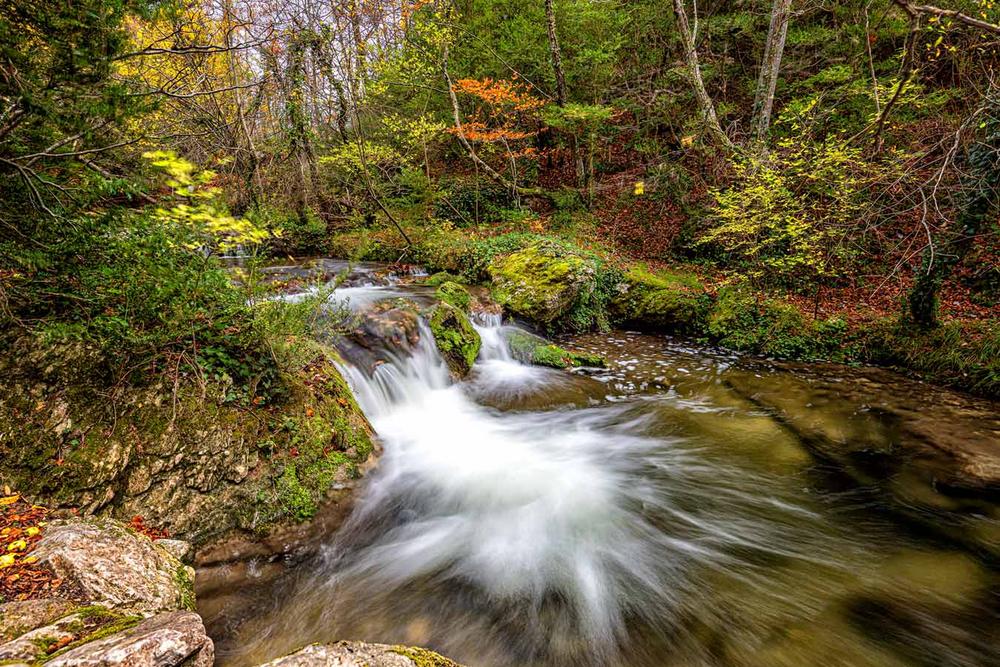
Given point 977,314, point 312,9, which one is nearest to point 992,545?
point 977,314

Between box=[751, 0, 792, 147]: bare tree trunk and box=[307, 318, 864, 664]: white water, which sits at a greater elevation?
box=[751, 0, 792, 147]: bare tree trunk

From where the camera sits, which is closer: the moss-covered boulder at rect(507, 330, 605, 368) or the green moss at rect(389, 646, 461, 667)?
the green moss at rect(389, 646, 461, 667)

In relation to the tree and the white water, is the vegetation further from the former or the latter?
the white water

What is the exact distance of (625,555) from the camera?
387cm

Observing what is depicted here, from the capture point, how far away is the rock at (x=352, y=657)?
1777 millimetres

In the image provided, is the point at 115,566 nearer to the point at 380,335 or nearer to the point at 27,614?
the point at 27,614

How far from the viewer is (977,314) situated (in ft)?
22.7

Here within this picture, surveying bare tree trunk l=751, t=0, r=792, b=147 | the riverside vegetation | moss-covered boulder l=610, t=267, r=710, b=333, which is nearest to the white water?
the riverside vegetation

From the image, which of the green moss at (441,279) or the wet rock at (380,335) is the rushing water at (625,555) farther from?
the green moss at (441,279)

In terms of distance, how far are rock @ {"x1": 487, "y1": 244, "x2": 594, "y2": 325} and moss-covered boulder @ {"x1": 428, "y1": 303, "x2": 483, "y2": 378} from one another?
1613 mm

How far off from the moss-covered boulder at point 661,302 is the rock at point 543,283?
0.95 metres

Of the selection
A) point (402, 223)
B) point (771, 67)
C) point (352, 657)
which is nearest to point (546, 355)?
point (352, 657)

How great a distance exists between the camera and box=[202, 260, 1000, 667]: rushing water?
2906 millimetres

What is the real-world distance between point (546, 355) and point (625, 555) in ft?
14.4
